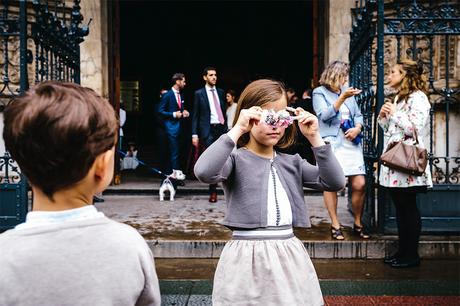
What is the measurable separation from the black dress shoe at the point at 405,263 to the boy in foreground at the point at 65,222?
4.56 meters

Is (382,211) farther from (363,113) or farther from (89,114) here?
(89,114)

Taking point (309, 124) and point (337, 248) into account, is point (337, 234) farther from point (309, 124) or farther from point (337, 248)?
point (309, 124)

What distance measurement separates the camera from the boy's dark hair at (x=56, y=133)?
4.63ft

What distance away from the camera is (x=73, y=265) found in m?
1.46

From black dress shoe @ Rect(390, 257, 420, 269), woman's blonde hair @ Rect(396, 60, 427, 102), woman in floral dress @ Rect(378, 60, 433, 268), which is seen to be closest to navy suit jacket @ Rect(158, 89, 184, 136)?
woman in floral dress @ Rect(378, 60, 433, 268)

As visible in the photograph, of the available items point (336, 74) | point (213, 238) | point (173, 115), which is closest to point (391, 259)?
point (213, 238)

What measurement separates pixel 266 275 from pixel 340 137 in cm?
395

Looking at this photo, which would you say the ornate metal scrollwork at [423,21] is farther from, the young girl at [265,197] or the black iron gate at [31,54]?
the young girl at [265,197]

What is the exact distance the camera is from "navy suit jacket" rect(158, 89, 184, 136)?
9586mm

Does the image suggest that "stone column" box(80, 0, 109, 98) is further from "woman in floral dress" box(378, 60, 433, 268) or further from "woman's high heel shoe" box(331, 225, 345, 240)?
"woman in floral dress" box(378, 60, 433, 268)

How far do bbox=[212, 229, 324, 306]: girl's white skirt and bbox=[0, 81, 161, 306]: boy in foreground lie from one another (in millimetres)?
1144

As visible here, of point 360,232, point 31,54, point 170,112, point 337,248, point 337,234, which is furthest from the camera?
point 170,112

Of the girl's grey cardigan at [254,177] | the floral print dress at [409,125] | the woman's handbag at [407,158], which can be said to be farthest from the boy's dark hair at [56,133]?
the floral print dress at [409,125]

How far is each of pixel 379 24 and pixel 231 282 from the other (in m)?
4.44
